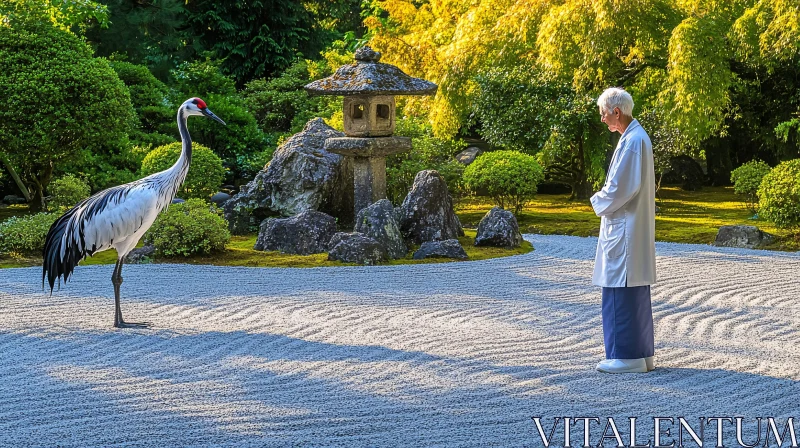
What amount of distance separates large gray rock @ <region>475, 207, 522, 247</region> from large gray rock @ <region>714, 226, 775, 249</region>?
2.56 metres

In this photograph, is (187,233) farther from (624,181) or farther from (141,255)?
(624,181)

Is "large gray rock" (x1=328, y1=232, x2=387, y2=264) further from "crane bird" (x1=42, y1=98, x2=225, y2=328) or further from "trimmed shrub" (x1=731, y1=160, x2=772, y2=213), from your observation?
"trimmed shrub" (x1=731, y1=160, x2=772, y2=213)

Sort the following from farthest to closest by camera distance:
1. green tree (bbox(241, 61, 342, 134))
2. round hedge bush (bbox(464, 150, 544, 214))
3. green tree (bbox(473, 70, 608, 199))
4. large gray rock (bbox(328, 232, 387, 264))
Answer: green tree (bbox(241, 61, 342, 134)) < green tree (bbox(473, 70, 608, 199)) < round hedge bush (bbox(464, 150, 544, 214)) < large gray rock (bbox(328, 232, 387, 264))

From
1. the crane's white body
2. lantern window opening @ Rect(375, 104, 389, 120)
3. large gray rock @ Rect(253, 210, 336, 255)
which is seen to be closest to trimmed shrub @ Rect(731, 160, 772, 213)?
lantern window opening @ Rect(375, 104, 389, 120)

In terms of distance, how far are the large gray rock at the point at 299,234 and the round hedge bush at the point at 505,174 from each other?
3.61 m

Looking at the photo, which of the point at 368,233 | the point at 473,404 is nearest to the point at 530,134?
the point at 368,233

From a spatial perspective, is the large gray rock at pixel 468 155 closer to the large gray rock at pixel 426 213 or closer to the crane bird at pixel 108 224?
the large gray rock at pixel 426 213

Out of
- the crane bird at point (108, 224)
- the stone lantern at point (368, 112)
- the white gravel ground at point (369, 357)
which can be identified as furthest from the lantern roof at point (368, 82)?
the crane bird at point (108, 224)

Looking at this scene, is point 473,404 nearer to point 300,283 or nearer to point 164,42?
point 300,283

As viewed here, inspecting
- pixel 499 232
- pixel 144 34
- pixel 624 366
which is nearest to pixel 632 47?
pixel 499 232

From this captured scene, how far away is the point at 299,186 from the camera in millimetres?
13227

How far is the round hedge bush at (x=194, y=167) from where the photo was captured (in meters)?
14.6

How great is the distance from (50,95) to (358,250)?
5853 mm

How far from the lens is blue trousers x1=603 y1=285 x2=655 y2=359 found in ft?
19.3
